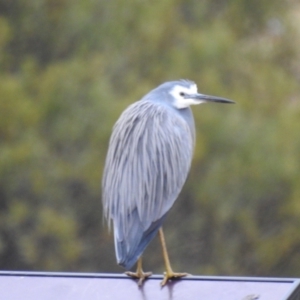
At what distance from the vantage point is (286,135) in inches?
324

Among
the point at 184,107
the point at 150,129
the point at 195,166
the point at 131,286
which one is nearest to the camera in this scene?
the point at 131,286

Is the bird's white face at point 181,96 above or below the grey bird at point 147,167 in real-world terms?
above

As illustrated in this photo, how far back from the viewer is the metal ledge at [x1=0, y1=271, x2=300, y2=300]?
3016mm

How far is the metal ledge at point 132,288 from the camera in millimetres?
3016

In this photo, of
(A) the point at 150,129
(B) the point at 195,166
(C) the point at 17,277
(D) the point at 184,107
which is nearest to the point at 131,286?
(C) the point at 17,277

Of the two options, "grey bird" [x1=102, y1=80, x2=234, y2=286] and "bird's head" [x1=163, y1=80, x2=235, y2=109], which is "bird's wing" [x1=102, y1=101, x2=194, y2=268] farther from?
"bird's head" [x1=163, y1=80, x2=235, y2=109]

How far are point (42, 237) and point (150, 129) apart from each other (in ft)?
15.9

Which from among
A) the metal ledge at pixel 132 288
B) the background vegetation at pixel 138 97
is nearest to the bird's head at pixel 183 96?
the metal ledge at pixel 132 288

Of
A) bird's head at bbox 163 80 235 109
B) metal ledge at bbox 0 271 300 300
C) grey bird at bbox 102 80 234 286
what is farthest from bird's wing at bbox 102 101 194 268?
metal ledge at bbox 0 271 300 300

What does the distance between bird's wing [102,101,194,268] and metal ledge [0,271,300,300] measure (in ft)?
0.76

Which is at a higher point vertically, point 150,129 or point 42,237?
point 150,129

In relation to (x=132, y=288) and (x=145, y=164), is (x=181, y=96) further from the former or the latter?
(x=132, y=288)

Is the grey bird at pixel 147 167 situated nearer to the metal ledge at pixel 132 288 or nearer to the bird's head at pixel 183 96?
the bird's head at pixel 183 96

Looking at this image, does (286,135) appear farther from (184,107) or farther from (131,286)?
(131,286)
